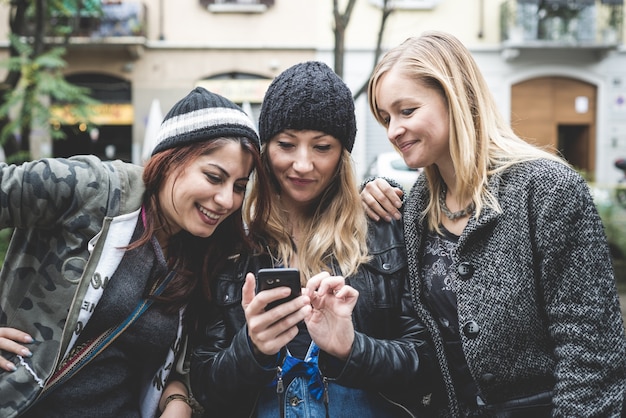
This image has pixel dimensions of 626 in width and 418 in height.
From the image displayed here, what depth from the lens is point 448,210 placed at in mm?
2258

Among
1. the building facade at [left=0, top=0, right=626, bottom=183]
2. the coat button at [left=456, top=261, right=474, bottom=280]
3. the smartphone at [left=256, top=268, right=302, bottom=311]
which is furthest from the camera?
the building facade at [left=0, top=0, right=626, bottom=183]

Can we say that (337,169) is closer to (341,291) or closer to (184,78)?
(341,291)

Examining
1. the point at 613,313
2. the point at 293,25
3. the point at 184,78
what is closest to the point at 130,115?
the point at 184,78

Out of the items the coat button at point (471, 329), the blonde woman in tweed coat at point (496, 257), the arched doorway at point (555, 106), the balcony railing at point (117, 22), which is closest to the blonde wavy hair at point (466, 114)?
the blonde woman in tweed coat at point (496, 257)

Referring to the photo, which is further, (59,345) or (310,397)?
(310,397)

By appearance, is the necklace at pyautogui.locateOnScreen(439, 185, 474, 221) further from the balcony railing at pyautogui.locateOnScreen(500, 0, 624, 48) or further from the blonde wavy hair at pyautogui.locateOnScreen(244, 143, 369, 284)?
the balcony railing at pyautogui.locateOnScreen(500, 0, 624, 48)

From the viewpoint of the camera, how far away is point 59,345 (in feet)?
6.36

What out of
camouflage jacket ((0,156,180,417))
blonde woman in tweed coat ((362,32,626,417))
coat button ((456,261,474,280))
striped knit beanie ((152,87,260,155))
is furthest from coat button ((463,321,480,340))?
camouflage jacket ((0,156,180,417))

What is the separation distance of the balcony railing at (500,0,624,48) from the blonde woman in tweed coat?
50.8 feet

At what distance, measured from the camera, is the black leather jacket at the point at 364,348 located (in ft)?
6.50

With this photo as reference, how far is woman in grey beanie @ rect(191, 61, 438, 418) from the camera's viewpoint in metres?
1.94

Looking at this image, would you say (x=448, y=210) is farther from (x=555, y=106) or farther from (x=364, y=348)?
(x=555, y=106)

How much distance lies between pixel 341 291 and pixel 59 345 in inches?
36.3

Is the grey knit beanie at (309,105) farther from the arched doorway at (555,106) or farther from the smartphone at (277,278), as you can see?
the arched doorway at (555,106)
